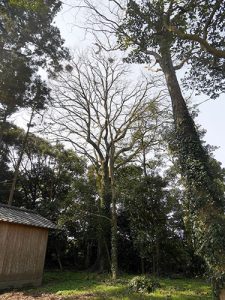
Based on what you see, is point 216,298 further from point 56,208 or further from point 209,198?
point 56,208

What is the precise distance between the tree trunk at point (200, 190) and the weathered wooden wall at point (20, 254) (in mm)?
8930

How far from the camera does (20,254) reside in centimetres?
1441

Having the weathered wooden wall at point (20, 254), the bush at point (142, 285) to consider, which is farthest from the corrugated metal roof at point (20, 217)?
the bush at point (142, 285)

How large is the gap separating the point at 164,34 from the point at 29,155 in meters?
22.2

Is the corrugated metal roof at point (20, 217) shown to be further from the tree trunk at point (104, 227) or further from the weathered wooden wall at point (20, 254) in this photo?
the tree trunk at point (104, 227)

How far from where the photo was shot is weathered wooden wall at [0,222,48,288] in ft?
44.5

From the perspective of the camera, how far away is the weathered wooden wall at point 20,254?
13.6 metres

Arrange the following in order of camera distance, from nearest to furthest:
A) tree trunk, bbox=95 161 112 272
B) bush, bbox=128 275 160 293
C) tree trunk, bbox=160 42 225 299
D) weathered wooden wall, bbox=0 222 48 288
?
tree trunk, bbox=160 42 225 299 < bush, bbox=128 275 160 293 < weathered wooden wall, bbox=0 222 48 288 < tree trunk, bbox=95 161 112 272

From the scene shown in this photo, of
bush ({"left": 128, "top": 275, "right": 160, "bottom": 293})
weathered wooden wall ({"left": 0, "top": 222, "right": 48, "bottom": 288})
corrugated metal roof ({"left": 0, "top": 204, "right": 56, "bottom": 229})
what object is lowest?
bush ({"left": 128, "top": 275, "right": 160, "bottom": 293})

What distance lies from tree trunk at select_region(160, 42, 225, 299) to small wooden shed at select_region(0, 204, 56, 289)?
28.7ft

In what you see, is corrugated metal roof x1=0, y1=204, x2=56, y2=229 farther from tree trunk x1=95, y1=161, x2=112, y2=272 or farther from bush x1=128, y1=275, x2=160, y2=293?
bush x1=128, y1=275, x2=160, y2=293

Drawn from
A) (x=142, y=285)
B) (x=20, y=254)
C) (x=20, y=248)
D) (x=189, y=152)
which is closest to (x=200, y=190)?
(x=189, y=152)

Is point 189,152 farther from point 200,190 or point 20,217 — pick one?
point 20,217

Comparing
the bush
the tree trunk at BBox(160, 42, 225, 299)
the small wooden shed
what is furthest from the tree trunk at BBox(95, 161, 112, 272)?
the tree trunk at BBox(160, 42, 225, 299)
